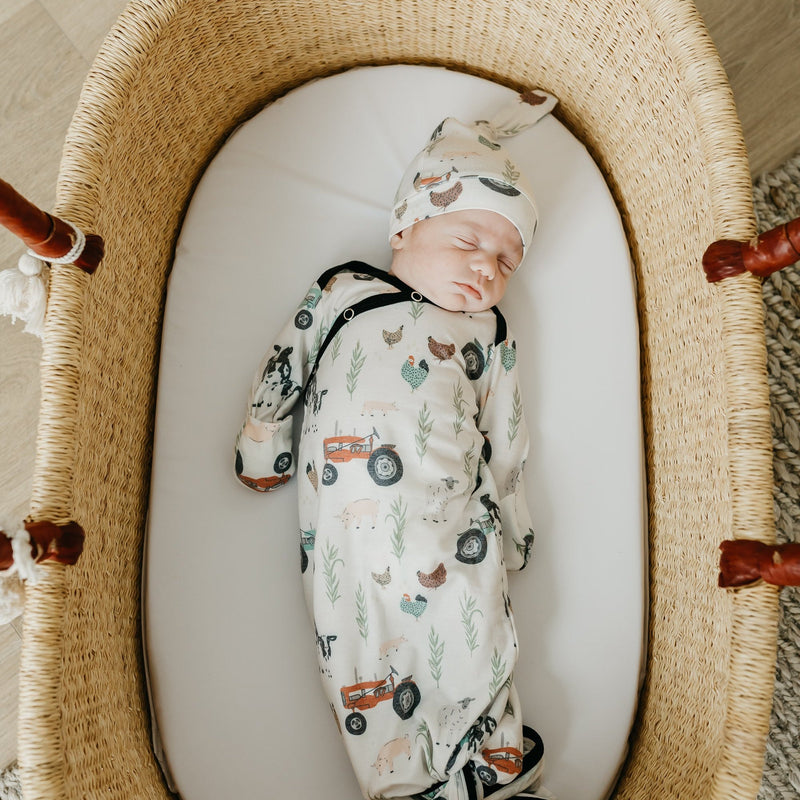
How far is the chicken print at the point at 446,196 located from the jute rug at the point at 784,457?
78 centimetres

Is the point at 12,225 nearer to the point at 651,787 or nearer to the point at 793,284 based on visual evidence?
the point at 651,787

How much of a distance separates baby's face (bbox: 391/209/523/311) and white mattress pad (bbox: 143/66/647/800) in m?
0.19

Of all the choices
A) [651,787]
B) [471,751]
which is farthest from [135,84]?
[651,787]

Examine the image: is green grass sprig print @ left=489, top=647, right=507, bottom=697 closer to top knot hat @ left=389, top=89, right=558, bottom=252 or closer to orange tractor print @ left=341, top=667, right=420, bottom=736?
orange tractor print @ left=341, top=667, right=420, bottom=736

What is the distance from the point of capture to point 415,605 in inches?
41.3

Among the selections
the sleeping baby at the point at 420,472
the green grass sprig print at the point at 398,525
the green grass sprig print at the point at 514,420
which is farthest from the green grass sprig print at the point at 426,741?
the green grass sprig print at the point at 514,420

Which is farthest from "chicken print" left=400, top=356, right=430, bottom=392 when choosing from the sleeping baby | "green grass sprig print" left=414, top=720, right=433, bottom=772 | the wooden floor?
the wooden floor

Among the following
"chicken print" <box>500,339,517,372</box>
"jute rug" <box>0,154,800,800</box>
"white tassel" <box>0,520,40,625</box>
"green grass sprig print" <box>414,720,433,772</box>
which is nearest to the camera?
"white tassel" <box>0,520,40,625</box>

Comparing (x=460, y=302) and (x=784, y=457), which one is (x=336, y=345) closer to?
(x=460, y=302)

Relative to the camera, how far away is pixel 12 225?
0.85 meters

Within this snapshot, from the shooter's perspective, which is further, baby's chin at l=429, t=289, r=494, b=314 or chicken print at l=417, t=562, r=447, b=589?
baby's chin at l=429, t=289, r=494, b=314

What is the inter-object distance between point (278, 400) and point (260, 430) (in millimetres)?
63

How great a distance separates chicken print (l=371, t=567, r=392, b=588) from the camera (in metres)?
1.05

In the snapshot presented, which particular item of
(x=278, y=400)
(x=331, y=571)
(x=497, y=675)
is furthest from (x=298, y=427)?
(x=497, y=675)
